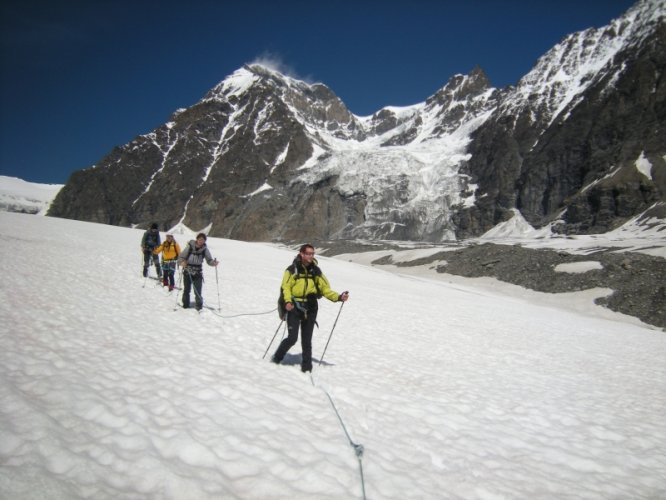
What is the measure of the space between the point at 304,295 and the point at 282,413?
230 cm

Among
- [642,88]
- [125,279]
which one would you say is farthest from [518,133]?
[125,279]

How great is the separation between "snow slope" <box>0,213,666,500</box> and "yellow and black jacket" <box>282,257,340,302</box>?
1403 mm

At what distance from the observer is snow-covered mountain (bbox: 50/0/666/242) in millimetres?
88250

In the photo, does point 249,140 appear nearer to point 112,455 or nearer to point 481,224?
point 481,224

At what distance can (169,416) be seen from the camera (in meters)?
4.52

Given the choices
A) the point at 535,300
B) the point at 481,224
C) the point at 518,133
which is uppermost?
the point at 518,133

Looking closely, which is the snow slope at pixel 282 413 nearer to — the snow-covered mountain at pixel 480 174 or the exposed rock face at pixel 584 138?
the snow-covered mountain at pixel 480 174

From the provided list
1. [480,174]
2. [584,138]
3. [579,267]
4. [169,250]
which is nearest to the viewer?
[169,250]

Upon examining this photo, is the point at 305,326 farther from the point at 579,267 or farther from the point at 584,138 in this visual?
the point at 584,138

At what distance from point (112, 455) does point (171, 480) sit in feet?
2.14

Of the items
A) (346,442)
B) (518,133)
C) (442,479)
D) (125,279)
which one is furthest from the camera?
(518,133)

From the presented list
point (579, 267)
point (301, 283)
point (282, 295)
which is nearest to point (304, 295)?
point (301, 283)

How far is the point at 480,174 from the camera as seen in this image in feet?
409

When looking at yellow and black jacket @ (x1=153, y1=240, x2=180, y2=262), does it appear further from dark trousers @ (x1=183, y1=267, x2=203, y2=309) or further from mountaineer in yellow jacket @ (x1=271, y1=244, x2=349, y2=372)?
mountaineer in yellow jacket @ (x1=271, y1=244, x2=349, y2=372)
